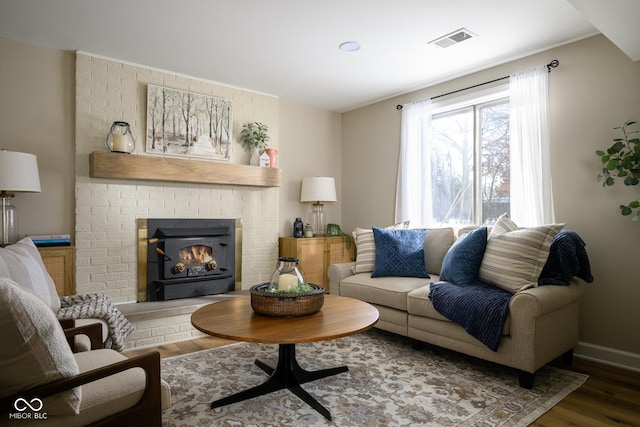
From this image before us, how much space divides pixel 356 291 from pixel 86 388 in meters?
2.37

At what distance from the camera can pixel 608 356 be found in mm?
2842

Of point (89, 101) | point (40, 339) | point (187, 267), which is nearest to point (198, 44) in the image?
point (89, 101)

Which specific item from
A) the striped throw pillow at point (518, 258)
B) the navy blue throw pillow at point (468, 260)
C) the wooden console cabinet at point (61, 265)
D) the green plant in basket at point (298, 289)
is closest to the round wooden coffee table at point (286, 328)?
the green plant in basket at point (298, 289)

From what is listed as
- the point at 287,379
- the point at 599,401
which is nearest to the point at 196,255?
the point at 287,379

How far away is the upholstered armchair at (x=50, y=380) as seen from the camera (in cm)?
115

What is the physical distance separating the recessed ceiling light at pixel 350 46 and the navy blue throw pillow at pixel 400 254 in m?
1.66

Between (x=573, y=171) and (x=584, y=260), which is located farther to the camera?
(x=573, y=171)

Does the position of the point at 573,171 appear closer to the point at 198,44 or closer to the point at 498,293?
the point at 498,293

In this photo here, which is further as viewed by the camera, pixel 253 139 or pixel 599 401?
pixel 253 139

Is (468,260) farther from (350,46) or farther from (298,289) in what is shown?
(350,46)

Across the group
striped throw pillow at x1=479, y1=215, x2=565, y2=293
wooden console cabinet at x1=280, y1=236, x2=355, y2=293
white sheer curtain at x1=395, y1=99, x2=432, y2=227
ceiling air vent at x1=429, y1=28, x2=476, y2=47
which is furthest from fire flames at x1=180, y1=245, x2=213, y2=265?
ceiling air vent at x1=429, y1=28, x2=476, y2=47

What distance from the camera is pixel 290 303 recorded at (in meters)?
2.16

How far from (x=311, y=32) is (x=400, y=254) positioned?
201 cm

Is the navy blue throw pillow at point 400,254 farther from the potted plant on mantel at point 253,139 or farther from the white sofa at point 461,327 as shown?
the potted plant on mantel at point 253,139
